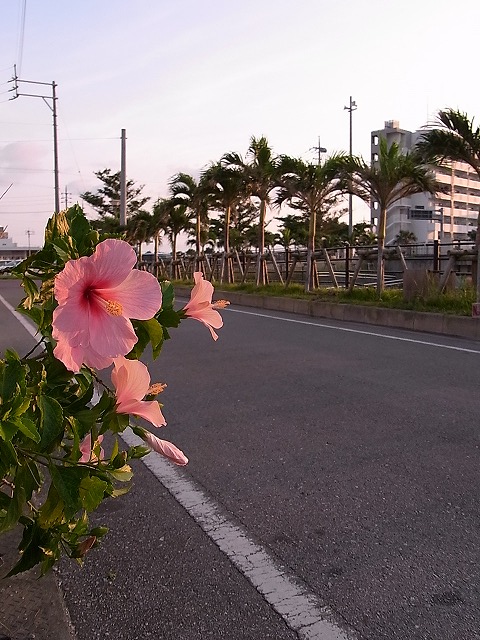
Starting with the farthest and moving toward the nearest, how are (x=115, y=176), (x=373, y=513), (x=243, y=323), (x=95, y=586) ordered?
1. (x=115, y=176)
2. (x=243, y=323)
3. (x=373, y=513)
4. (x=95, y=586)

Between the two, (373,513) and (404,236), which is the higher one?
(404,236)

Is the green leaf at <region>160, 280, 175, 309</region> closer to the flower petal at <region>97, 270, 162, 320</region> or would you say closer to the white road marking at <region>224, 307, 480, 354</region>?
the flower petal at <region>97, 270, 162, 320</region>

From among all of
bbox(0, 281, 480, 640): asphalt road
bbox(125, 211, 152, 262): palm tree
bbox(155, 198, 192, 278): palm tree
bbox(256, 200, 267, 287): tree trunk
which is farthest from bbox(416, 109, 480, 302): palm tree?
bbox(125, 211, 152, 262): palm tree

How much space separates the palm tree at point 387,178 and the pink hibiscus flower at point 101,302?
14.2 metres

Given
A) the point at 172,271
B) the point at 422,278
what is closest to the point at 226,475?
the point at 422,278

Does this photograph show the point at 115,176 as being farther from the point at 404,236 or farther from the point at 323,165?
the point at 323,165

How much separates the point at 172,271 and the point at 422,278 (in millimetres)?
23326

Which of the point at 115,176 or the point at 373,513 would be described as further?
the point at 115,176

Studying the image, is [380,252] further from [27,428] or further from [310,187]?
[27,428]

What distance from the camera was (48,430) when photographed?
4.54 ft

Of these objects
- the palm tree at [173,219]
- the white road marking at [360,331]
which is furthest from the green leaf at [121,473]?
the palm tree at [173,219]

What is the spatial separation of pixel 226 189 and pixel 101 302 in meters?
24.0

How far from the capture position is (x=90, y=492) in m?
1.48

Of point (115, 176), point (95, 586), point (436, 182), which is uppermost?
point (115, 176)
